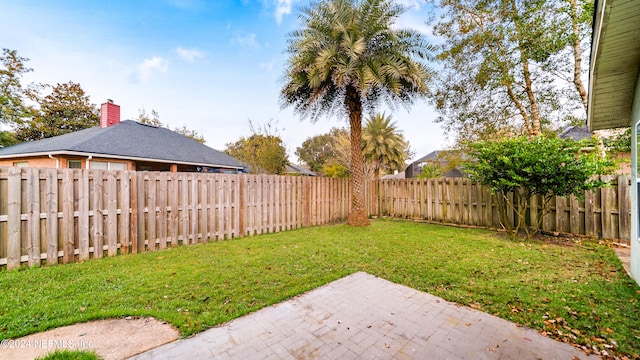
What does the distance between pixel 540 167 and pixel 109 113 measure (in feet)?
63.2

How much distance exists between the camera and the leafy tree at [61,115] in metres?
21.1

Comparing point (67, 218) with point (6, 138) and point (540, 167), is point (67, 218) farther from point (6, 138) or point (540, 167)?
point (6, 138)

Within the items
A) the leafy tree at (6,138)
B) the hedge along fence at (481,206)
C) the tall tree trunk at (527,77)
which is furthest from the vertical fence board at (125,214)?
the leafy tree at (6,138)

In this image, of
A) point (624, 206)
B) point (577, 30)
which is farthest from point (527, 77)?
point (624, 206)

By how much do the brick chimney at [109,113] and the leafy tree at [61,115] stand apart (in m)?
13.5

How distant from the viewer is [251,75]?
12602 millimetres

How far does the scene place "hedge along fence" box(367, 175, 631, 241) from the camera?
5.98 meters

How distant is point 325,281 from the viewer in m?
3.78

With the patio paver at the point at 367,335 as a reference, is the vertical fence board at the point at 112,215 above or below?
above

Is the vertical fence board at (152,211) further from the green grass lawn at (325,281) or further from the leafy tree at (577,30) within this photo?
the leafy tree at (577,30)

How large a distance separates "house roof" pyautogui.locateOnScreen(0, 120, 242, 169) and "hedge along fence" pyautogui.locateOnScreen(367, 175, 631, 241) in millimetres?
10397

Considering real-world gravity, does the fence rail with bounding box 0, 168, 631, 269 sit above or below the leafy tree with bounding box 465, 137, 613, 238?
below

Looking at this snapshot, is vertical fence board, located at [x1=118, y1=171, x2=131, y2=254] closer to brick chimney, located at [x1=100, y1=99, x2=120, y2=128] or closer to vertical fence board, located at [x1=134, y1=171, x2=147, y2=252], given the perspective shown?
vertical fence board, located at [x1=134, y1=171, x2=147, y2=252]

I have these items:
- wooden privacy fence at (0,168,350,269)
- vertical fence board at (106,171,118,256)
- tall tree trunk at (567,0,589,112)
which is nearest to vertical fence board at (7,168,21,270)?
wooden privacy fence at (0,168,350,269)
